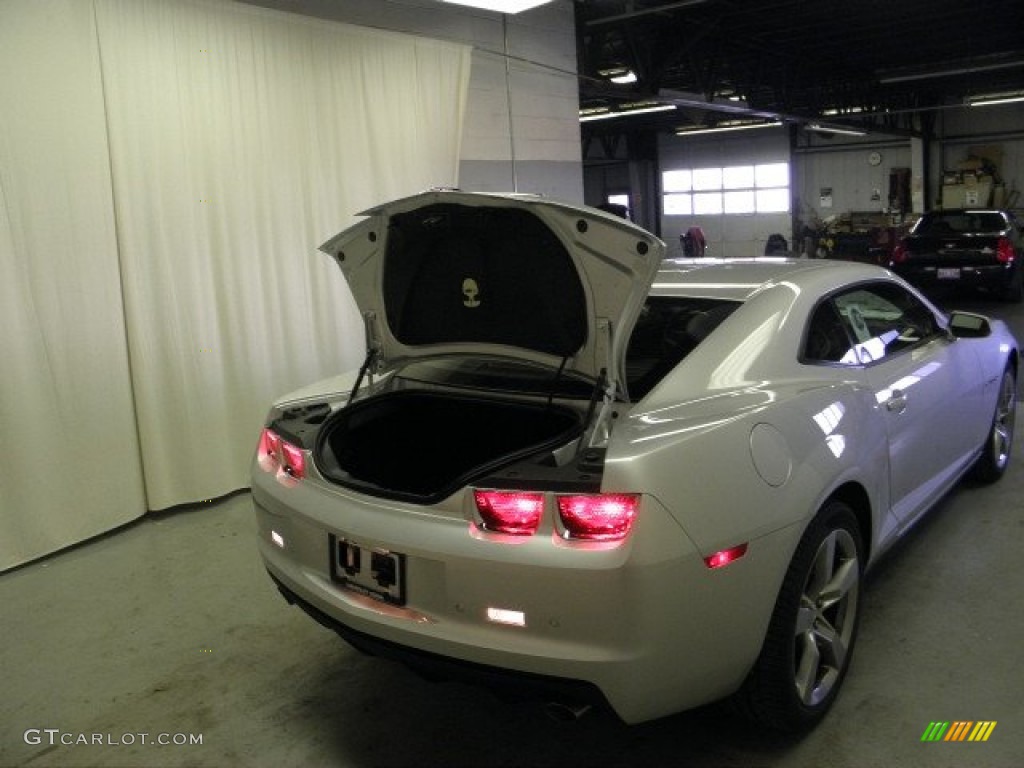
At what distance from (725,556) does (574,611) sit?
0.39 metres

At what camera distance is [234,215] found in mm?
4488

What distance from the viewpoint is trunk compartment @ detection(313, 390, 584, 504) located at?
8.05 ft

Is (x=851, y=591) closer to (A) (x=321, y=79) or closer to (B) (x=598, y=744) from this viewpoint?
(B) (x=598, y=744)

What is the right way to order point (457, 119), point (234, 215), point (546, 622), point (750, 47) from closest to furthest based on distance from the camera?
point (546, 622), point (234, 215), point (457, 119), point (750, 47)

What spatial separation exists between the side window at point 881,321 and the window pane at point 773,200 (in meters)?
20.9

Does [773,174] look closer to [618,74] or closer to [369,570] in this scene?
[618,74]

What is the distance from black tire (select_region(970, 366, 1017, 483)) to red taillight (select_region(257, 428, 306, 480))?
326 cm

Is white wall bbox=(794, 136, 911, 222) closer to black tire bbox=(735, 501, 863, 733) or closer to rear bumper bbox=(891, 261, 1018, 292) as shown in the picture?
rear bumper bbox=(891, 261, 1018, 292)

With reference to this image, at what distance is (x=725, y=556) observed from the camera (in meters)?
1.90

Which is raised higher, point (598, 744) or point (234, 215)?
point (234, 215)

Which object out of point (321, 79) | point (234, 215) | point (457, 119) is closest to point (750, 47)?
point (457, 119)

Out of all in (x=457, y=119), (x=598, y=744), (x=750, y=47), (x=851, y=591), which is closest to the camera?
(x=598, y=744)

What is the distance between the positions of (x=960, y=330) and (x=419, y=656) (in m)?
2.81

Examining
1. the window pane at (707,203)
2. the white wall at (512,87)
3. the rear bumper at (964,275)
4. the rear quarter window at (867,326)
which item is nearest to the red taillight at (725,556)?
the rear quarter window at (867,326)
